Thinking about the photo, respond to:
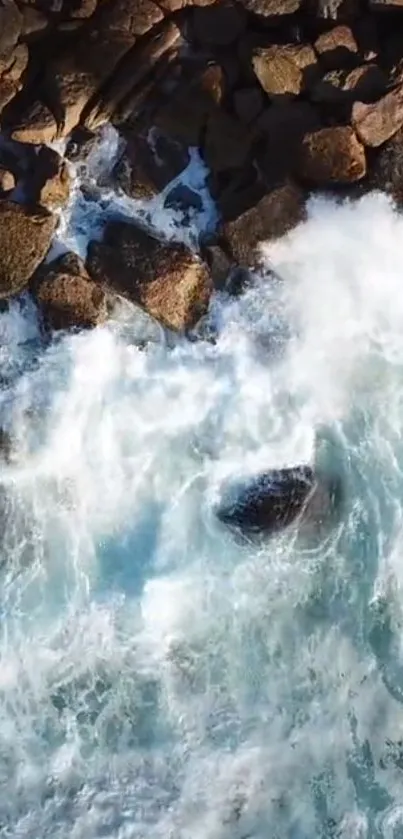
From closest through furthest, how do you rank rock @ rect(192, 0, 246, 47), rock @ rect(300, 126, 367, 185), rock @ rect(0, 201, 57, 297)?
rock @ rect(300, 126, 367, 185), rock @ rect(0, 201, 57, 297), rock @ rect(192, 0, 246, 47)

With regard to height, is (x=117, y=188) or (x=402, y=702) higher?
(x=117, y=188)

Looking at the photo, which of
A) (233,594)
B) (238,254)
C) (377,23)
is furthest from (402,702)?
(377,23)

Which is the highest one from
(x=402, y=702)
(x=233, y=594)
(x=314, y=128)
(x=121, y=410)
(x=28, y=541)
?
(x=314, y=128)

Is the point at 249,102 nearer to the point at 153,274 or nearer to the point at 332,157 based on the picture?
the point at 332,157

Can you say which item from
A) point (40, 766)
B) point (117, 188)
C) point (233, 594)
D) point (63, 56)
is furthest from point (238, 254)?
point (40, 766)

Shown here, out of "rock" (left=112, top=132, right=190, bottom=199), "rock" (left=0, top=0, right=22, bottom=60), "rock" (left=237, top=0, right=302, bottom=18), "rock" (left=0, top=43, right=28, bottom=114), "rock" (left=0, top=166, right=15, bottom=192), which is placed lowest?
"rock" (left=112, top=132, right=190, bottom=199)

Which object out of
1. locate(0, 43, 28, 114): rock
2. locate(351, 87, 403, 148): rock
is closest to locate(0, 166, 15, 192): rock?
locate(0, 43, 28, 114): rock

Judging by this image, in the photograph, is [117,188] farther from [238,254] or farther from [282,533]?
[282,533]

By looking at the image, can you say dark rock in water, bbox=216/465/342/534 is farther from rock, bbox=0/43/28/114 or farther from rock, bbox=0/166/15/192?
rock, bbox=0/43/28/114
